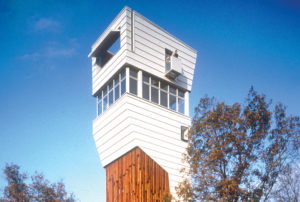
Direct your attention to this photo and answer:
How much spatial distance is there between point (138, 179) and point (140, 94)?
18.4 ft

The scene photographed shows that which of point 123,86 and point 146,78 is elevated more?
point 146,78

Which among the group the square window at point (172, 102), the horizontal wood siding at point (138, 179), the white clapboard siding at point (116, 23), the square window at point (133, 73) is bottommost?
the horizontal wood siding at point (138, 179)

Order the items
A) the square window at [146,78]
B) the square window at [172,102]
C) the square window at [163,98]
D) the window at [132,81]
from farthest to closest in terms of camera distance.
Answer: the square window at [172,102], the square window at [163,98], the square window at [146,78], the window at [132,81]

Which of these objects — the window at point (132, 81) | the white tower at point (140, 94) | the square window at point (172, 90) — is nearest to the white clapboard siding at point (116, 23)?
the white tower at point (140, 94)

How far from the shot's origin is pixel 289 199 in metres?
21.0

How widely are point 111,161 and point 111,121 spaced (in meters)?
2.69

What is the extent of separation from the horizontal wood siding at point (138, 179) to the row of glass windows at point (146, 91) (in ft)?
14.0

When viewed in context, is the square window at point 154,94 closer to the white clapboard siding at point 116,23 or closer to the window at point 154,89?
the window at point 154,89

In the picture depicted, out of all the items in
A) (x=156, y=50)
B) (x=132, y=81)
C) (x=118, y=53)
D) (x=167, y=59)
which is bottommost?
(x=132, y=81)

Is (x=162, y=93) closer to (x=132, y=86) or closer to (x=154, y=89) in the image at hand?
(x=154, y=89)

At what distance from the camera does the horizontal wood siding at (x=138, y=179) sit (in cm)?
2339

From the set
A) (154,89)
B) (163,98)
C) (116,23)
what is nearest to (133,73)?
(154,89)

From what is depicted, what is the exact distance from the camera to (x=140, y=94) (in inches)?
1005

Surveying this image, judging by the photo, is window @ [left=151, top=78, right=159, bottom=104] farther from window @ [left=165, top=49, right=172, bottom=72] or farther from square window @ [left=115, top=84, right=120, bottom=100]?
square window @ [left=115, top=84, right=120, bottom=100]
